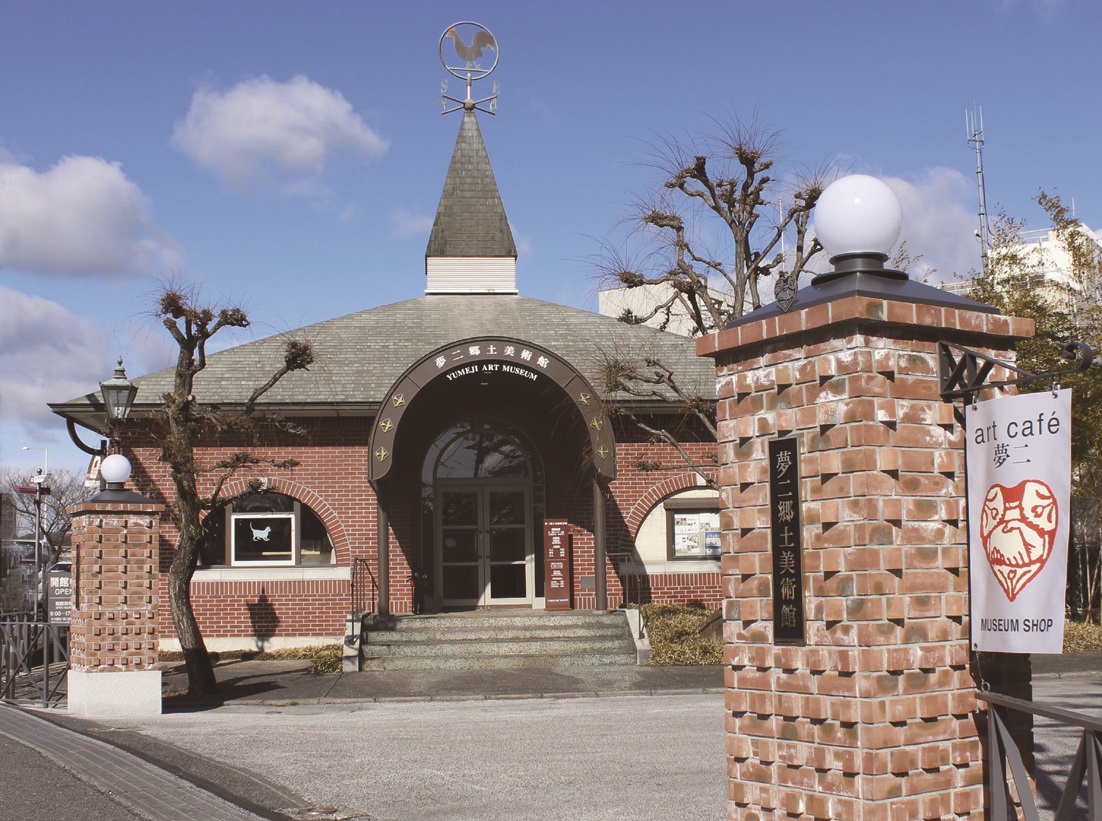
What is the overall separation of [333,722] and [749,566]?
339 inches

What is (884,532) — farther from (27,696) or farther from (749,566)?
(27,696)

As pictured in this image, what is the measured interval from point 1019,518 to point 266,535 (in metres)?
17.0

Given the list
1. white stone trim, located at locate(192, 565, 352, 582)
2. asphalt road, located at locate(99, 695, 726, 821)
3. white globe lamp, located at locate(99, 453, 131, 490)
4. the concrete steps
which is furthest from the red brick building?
asphalt road, located at locate(99, 695, 726, 821)

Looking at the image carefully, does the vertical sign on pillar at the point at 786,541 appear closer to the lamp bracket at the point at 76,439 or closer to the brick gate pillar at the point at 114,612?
the brick gate pillar at the point at 114,612

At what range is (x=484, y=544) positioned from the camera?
807 inches

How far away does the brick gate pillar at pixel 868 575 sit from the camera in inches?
154

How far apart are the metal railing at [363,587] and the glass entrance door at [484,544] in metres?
1.54

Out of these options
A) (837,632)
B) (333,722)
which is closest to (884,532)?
(837,632)

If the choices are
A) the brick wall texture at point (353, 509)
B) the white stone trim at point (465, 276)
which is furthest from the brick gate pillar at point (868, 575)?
the white stone trim at point (465, 276)

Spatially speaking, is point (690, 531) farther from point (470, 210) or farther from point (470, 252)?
point (470, 210)

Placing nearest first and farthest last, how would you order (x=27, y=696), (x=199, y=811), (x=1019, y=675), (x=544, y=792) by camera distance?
1. (x=1019, y=675)
2. (x=199, y=811)
3. (x=544, y=792)
4. (x=27, y=696)

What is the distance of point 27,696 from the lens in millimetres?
14742

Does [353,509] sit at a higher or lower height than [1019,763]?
higher

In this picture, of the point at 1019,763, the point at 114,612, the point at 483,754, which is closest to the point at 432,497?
the point at 114,612
